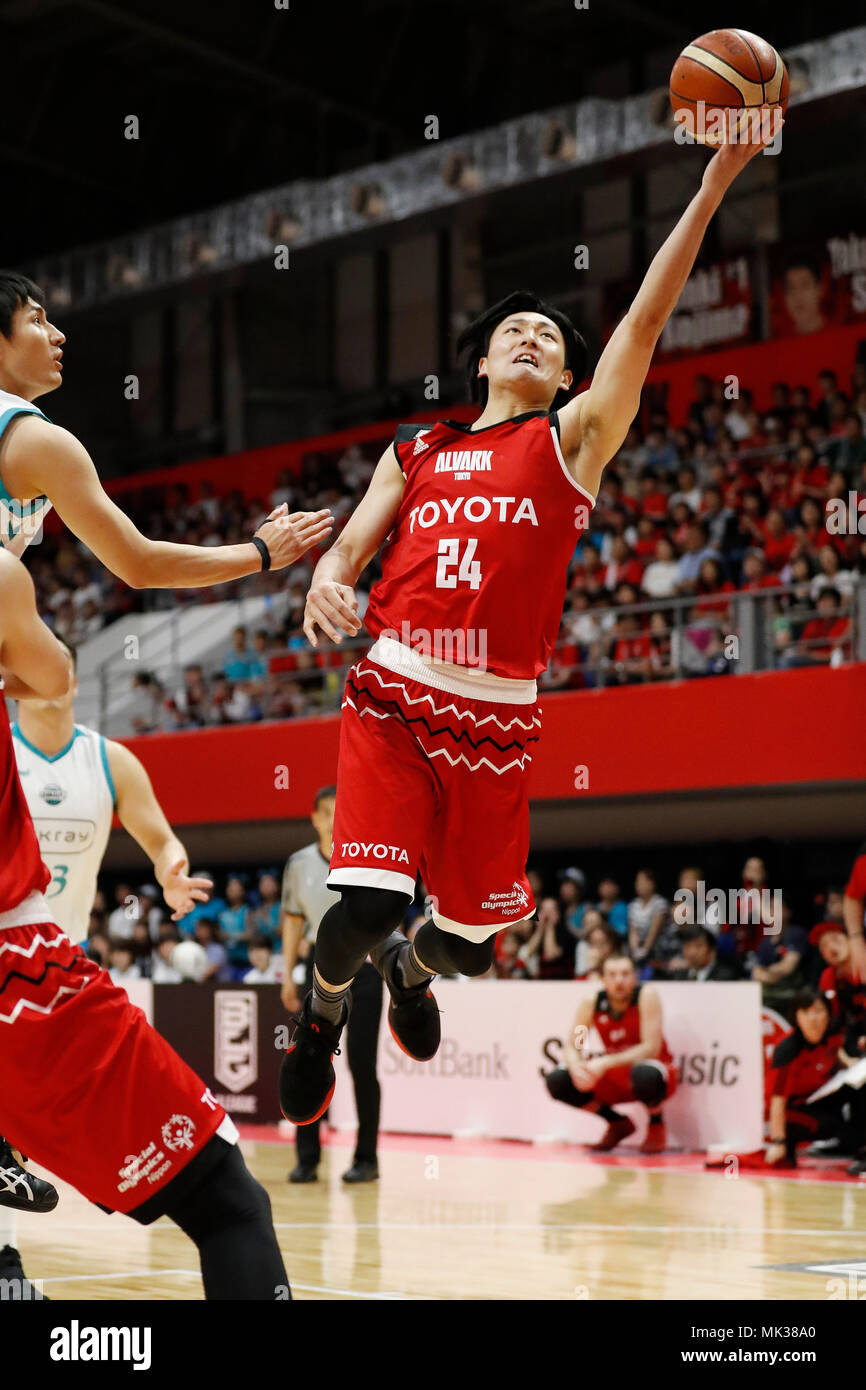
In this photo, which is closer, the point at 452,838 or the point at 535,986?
the point at 452,838

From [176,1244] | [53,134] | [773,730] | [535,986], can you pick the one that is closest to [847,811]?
[773,730]

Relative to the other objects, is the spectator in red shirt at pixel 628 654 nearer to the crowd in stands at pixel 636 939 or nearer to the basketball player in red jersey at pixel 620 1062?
the crowd in stands at pixel 636 939

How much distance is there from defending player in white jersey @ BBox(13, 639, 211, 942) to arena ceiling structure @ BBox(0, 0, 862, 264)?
1592 centimetres

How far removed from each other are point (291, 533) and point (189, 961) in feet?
35.8

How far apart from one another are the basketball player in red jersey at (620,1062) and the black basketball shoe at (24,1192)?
721 cm

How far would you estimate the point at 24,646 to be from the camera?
3.34m

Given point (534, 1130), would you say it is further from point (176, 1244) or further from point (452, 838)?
point (452, 838)

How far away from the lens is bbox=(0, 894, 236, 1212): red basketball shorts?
3.15m

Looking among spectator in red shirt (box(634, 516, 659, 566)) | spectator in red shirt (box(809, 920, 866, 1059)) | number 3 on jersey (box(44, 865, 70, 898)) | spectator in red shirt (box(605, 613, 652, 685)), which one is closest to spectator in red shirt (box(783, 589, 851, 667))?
spectator in red shirt (box(605, 613, 652, 685))

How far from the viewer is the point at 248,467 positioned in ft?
82.8

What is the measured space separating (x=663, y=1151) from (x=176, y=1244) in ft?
16.5

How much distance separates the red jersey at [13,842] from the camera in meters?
3.26

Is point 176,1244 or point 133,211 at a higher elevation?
point 133,211

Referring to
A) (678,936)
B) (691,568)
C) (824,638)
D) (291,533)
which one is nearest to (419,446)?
(291,533)
